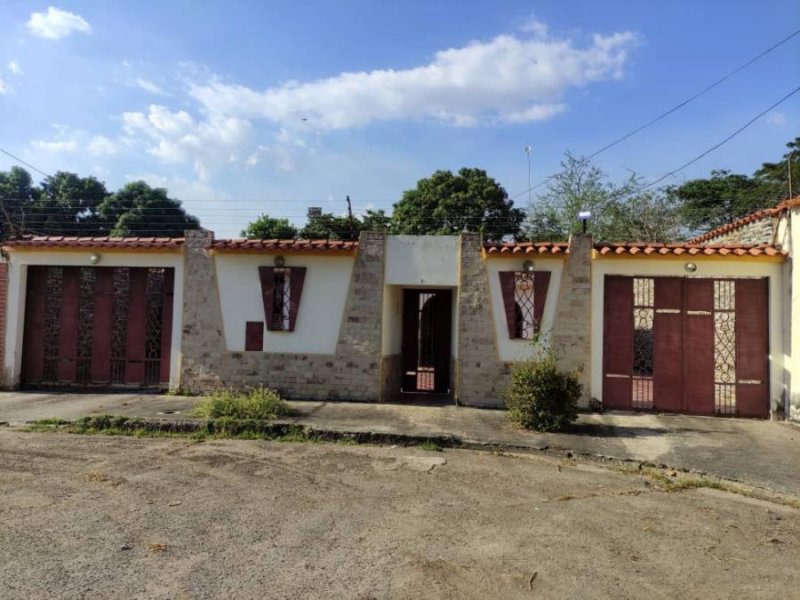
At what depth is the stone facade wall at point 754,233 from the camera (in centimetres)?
1021

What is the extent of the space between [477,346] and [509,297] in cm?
111

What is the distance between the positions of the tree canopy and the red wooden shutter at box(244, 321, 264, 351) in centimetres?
2410

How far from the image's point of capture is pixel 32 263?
11.6 meters

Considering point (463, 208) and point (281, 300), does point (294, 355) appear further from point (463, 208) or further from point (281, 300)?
point (463, 208)

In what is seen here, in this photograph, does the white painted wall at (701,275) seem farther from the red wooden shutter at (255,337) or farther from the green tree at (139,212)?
the green tree at (139,212)

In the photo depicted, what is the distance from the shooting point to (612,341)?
1029cm

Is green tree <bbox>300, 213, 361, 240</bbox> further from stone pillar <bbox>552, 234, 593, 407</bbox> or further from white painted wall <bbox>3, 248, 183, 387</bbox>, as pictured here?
stone pillar <bbox>552, 234, 593, 407</bbox>

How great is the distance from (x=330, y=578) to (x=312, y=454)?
11.9 ft

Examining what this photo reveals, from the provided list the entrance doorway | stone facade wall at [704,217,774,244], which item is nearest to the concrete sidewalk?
the entrance doorway

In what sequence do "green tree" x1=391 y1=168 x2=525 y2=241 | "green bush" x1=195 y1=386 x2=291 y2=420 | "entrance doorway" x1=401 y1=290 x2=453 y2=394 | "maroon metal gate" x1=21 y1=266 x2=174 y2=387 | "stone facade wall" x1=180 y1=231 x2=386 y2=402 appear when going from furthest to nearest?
1. "green tree" x1=391 y1=168 x2=525 y2=241
2. "entrance doorway" x1=401 y1=290 x2=453 y2=394
3. "maroon metal gate" x1=21 y1=266 x2=174 y2=387
4. "stone facade wall" x1=180 y1=231 x2=386 y2=402
5. "green bush" x1=195 y1=386 x2=291 y2=420

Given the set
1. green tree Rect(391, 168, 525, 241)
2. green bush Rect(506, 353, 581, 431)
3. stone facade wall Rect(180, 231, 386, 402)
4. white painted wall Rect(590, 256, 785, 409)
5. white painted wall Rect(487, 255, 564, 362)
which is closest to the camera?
green bush Rect(506, 353, 581, 431)

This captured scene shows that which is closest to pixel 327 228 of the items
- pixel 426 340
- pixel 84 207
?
pixel 84 207

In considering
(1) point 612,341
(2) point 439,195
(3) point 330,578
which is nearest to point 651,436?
(1) point 612,341

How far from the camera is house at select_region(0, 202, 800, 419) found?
998 centimetres
